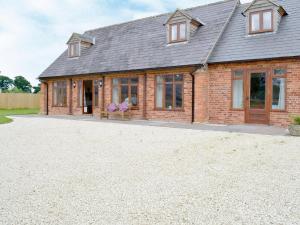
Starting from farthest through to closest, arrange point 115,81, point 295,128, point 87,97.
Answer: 1. point 87,97
2. point 115,81
3. point 295,128

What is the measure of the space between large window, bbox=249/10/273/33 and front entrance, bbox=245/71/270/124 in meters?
2.30

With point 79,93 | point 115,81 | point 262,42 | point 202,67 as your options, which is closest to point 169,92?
point 202,67

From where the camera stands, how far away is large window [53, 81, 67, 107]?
21.3 m

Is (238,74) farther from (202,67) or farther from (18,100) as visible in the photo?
(18,100)

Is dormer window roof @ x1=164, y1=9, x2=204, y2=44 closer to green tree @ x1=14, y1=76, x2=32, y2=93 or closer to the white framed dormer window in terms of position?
the white framed dormer window

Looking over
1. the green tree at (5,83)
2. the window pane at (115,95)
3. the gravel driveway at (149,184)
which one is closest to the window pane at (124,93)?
the window pane at (115,95)

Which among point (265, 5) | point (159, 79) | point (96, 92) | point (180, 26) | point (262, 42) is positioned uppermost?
point (265, 5)

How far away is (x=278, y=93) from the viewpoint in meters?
12.9

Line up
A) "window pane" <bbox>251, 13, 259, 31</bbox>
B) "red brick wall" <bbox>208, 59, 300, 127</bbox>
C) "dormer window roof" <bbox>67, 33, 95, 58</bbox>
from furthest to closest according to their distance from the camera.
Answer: "dormer window roof" <bbox>67, 33, 95, 58</bbox>
"window pane" <bbox>251, 13, 259, 31</bbox>
"red brick wall" <bbox>208, 59, 300, 127</bbox>

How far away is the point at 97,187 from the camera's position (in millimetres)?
4379

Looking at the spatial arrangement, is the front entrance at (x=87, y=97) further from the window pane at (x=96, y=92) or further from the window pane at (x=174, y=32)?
the window pane at (x=174, y=32)

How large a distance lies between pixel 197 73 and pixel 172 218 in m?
11.8

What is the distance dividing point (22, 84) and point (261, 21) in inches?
2568

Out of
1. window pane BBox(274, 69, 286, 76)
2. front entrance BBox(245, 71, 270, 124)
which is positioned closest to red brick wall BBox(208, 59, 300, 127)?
window pane BBox(274, 69, 286, 76)
